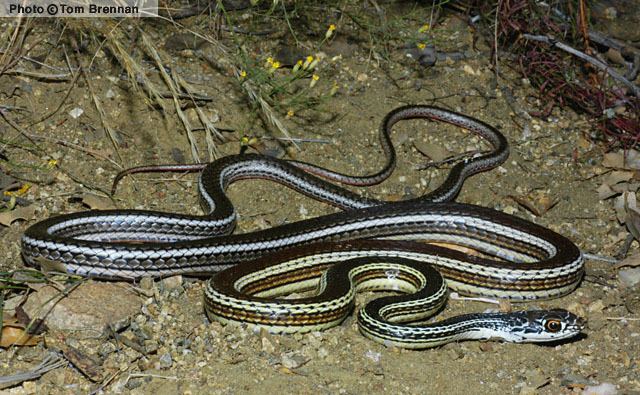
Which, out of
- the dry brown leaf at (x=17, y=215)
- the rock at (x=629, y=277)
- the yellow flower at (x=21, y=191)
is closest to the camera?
the dry brown leaf at (x=17, y=215)

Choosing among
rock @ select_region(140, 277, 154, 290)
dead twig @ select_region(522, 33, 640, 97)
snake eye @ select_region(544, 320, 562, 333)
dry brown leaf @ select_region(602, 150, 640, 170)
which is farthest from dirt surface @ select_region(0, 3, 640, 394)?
dead twig @ select_region(522, 33, 640, 97)

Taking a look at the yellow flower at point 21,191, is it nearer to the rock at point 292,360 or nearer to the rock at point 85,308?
the rock at point 85,308

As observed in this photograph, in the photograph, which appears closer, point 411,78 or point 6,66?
point 6,66

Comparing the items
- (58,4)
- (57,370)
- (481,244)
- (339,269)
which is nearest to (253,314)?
(339,269)

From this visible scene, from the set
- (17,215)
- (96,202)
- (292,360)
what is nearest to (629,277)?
(292,360)

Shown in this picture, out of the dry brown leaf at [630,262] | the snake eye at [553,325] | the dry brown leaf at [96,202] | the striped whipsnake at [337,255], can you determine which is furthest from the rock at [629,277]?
the dry brown leaf at [96,202]

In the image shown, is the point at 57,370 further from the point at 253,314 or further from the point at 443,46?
the point at 443,46
